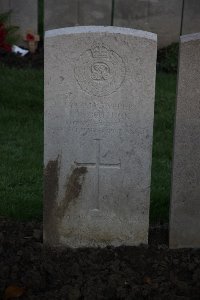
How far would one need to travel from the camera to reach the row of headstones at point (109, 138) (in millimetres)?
4062

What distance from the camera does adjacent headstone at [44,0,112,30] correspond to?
9750mm

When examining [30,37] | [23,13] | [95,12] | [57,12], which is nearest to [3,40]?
[30,37]

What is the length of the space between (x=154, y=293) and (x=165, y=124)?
3.52m

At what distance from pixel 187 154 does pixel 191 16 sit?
19.8 ft

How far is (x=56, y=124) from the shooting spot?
418 centimetres

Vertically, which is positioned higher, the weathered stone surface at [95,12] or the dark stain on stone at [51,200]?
the weathered stone surface at [95,12]

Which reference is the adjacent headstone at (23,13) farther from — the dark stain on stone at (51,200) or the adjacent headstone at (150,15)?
the dark stain on stone at (51,200)

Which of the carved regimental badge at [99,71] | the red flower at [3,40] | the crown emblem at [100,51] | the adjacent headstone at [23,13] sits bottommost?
the carved regimental badge at [99,71]

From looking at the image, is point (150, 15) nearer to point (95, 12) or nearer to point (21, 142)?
point (95, 12)

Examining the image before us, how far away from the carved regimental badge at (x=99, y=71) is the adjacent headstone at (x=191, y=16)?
6.06m

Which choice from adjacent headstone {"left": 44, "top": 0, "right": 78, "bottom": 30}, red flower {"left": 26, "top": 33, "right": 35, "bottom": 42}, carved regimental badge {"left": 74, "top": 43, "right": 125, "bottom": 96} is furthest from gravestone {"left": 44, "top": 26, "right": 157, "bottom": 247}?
adjacent headstone {"left": 44, "top": 0, "right": 78, "bottom": 30}

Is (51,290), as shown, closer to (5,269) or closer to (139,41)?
(5,269)

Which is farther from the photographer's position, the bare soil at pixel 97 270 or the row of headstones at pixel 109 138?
the row of headstones at pixel 109 138

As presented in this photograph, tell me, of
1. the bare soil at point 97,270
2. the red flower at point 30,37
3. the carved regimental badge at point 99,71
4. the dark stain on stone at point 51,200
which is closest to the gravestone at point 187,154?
the bare soil at point 97,270
